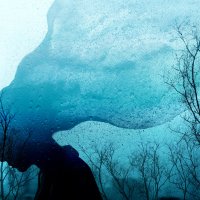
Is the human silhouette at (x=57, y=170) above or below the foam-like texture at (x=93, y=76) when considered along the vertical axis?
below

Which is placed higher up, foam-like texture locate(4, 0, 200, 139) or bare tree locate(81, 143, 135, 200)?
foam-like texture locate(4, 0, 200, 139)

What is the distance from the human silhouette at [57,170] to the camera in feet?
53.4

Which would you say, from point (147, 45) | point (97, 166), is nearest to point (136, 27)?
point (147, 45)

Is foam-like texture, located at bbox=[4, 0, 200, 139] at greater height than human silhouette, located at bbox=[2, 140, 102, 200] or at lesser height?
greater

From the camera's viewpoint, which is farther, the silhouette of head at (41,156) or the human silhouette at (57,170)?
the silhouette of head at (41,156)

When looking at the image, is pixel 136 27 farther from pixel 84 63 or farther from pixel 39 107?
pixel 39 107

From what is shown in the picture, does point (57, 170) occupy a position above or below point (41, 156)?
below

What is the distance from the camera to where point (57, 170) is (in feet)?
57.2

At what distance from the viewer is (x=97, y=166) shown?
58.5ft

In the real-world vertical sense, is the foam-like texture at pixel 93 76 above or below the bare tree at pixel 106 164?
above

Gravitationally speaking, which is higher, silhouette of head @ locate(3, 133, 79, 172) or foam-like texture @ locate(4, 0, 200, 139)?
foam-like texture @ locate(4, 0, 200, 139)

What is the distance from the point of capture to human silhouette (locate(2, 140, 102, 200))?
16.3m

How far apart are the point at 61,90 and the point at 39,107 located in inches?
77.5

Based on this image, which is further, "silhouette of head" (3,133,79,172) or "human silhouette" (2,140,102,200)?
"silhouette of head" (3,133,79,172)
